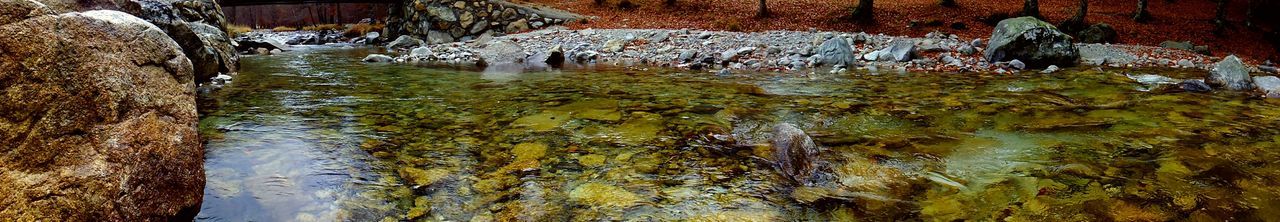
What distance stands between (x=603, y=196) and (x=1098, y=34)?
671 inches

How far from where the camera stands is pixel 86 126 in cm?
269

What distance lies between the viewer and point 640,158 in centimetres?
459

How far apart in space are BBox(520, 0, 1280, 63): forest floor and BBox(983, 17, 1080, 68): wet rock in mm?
4122

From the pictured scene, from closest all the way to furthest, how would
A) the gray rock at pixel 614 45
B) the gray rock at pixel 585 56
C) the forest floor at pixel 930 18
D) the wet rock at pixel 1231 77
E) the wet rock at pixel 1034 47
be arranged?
the wet rock at pixel 1231 77 < the wet rock at pixel 1034 47 < the gray rock at pixel 585 56 < the gray rock at pixel 614 45 < the forest floor at pixel 930 18

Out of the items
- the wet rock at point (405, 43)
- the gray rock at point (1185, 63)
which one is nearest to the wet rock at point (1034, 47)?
the gray rock at point (1185, 63)

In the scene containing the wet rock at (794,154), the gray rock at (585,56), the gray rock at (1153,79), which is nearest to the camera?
the wet rock at (794,154)

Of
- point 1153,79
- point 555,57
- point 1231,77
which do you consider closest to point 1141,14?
point 1153,79

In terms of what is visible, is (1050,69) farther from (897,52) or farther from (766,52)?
(766,52)

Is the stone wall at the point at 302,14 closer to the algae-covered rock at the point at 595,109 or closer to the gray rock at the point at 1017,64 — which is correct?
the algae-covered rock at the point at 595,109

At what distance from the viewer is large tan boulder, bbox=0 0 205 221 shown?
2482 millimetres

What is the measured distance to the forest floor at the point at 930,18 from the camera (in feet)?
54.9

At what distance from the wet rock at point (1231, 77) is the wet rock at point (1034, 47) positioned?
292 centimetres

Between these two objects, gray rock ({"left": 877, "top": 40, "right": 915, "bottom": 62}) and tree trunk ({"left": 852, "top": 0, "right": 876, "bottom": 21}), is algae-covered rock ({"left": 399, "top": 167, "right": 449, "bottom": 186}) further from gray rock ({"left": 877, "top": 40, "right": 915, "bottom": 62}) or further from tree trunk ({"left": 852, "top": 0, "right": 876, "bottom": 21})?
A: tree trunk ({"left": 852, "top": 0, "right": 876, "bottom": 21})

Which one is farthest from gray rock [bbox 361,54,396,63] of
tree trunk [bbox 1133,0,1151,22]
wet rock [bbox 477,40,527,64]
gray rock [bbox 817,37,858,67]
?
tree trunk [bbox 1133,0,1151,22]
